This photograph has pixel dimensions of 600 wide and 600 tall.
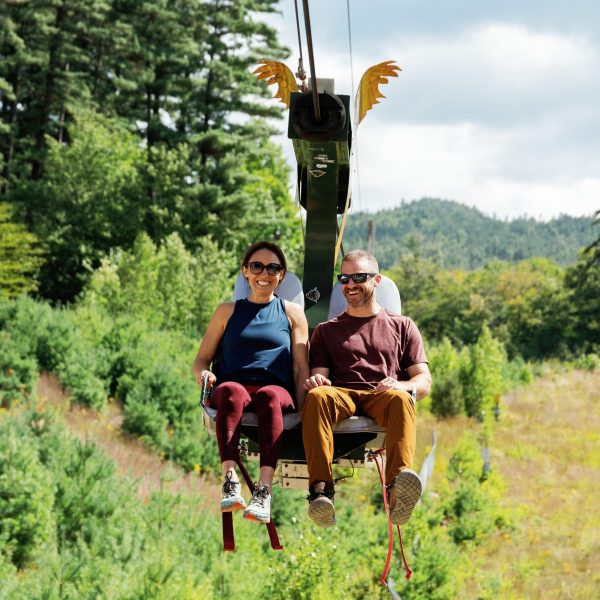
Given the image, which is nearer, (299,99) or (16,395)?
(299,99)

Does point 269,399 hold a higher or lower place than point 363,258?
lower

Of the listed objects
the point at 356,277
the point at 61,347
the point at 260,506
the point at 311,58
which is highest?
the point at 311,58

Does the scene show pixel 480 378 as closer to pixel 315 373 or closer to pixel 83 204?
pixel 83 204

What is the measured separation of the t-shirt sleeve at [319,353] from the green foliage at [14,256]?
27324 mm

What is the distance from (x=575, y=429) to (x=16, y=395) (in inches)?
894

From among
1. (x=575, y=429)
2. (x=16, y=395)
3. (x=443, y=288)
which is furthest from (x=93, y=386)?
(x=443, y=288)

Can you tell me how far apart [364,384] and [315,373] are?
30 centimetres

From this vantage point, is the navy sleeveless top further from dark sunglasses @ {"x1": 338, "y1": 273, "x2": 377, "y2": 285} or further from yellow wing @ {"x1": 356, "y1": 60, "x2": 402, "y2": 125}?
yellow wing @ {"x1": 356, "y1": 60, "x2": 402, "y2": 125}

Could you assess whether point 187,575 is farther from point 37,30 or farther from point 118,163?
point 37,30

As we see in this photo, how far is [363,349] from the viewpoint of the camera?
5133 millimetres

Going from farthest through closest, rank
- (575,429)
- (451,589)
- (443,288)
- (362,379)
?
(443,288) < (575,429) < (451,589) < (362,379)

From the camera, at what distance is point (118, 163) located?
38.5 m

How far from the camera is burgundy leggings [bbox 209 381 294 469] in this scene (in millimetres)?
4742

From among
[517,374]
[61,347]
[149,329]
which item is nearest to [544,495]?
[149,329]
